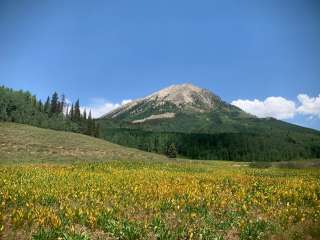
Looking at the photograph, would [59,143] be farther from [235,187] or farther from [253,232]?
[253,232]

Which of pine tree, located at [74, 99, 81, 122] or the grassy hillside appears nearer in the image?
the grassy hillside

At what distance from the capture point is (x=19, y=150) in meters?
55.0

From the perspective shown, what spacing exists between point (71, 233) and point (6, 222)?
3029mm

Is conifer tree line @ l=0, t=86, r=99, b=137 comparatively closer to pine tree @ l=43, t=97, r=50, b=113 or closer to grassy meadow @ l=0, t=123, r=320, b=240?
pine tree @ l=43, t=97, r=50, b=113

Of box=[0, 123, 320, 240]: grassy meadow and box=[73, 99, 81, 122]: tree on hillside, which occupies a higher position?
box=[73, 99, 81, 122]: tree on hillside

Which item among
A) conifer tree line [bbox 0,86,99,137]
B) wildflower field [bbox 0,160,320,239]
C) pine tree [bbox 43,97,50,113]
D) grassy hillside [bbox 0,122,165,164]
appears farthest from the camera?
pine tree [bbox 43,97,50,113]

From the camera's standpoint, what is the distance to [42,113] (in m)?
143

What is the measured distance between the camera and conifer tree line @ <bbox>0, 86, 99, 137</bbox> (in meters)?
121

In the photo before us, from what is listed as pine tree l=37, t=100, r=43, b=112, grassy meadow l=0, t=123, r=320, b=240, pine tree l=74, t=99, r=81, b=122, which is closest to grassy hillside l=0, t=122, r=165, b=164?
grassy meadow l=0, t=123, r=320, b=240

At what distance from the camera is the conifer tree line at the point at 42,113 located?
121 metres

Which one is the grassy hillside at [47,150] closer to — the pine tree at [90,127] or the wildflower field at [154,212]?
the wildflower field at [154,212]

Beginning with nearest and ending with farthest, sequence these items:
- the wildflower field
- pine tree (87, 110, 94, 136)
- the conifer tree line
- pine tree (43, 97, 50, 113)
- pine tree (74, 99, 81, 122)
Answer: the wildflower field → the conifer tree line → pine tree (87, 110, 94, 136) → pine tree (43, 97, 50, 113) → pine tree (74, 99, 81, 122)

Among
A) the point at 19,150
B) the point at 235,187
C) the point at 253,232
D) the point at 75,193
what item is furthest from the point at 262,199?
the point at 19,150

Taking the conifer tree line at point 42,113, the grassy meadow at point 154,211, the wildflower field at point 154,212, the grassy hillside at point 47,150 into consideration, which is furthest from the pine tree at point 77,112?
the wildflower field at point 154,212
